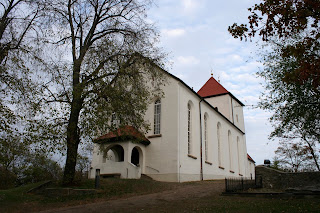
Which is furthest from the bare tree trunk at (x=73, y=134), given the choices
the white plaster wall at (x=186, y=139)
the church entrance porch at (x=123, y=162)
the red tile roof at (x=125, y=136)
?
the white plaster wall at (x=186, y=139)

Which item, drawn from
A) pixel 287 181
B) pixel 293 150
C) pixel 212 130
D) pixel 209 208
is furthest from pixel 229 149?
pixel 209 208

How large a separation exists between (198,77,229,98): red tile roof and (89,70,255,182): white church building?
34.7 ft

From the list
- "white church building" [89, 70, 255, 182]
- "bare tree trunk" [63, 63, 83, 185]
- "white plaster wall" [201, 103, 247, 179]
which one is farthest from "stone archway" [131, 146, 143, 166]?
"bare tree trunk" [63, 63, 83, 185]

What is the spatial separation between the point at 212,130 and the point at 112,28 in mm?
16359

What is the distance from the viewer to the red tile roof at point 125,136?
15.2 metres

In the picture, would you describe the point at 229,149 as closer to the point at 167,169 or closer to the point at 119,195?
the point at 167,169

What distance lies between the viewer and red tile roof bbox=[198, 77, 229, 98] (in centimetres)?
3950

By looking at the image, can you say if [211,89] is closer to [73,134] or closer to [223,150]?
[223,150]

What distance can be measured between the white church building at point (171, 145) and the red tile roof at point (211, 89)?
10.6 metres

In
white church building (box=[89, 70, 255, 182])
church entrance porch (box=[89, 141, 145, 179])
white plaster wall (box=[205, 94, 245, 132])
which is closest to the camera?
church entrance porch (box=[89, 141, 145, 179])

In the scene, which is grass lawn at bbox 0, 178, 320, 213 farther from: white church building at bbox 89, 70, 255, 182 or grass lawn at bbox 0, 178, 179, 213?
white church building at bbox 89, 70, 255, 182

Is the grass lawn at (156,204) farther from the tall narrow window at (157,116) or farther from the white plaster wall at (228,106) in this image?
the white plaster wall at (228,106)

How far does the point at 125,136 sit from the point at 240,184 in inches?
308

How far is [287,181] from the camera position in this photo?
14.9m
